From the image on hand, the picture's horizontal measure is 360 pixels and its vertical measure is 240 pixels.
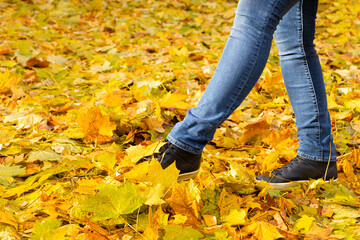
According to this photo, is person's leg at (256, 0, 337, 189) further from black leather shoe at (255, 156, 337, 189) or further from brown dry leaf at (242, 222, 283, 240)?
brown dry leaf at (242, 222, 283, 240)

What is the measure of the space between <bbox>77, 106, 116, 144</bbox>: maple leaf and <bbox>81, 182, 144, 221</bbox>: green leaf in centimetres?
64

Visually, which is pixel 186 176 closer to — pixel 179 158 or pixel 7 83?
pixel 179 158

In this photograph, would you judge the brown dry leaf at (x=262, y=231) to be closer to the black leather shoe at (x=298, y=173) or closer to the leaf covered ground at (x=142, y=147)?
the leaf covered ground at (x=142, y=147)

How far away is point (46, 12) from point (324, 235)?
4.49 metres

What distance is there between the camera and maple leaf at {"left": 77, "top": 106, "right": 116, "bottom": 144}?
61.7 inches

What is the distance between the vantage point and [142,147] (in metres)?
1.33

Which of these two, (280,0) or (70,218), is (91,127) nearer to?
(70,218)

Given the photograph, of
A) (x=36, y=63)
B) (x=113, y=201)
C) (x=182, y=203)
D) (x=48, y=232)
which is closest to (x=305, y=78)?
(x=182, y=203)

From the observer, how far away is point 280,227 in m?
1.09

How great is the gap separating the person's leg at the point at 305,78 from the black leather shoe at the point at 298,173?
0.03 m

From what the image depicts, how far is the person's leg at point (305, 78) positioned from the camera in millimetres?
1255

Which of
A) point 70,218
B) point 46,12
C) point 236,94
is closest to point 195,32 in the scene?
point 46,12

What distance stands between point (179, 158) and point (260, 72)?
1.35ft

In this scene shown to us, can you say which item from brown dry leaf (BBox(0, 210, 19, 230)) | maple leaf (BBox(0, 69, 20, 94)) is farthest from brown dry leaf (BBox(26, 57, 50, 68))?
brown dry leaf (BBox(0, 210, 19, 230))
